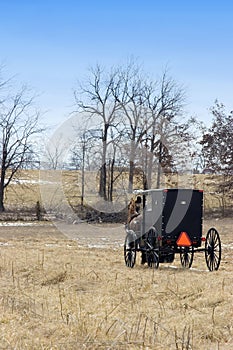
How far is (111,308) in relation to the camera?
8.14 metres

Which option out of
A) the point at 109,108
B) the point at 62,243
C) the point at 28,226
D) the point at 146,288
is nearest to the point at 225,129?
the point at 109,108

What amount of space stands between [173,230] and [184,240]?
16.8 inches

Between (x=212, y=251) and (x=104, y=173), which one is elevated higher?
(x=104, y=173)

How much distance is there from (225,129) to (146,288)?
36.6 m

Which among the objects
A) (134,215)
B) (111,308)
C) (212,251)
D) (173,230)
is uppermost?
(134,215)

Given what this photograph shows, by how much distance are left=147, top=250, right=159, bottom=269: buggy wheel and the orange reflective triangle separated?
2.30 feet

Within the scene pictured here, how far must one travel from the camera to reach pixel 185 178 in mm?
48969

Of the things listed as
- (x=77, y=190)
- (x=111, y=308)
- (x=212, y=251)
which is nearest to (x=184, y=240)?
(x=212, y=251)

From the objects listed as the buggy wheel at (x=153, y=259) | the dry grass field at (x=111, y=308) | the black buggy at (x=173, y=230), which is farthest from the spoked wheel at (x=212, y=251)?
the buggy wheel at (x=153, y=259)

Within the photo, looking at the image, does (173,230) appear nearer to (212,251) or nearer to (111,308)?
(212,251)

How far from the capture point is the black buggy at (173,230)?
14.1m

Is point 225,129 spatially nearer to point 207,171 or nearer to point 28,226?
point 207,171

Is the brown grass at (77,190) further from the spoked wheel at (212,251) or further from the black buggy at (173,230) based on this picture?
the spoked wheel at (212,251)

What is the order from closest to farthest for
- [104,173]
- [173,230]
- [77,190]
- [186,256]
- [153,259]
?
[173,230] < [153,259] < [186,256] < [104,173] < [77,190]
